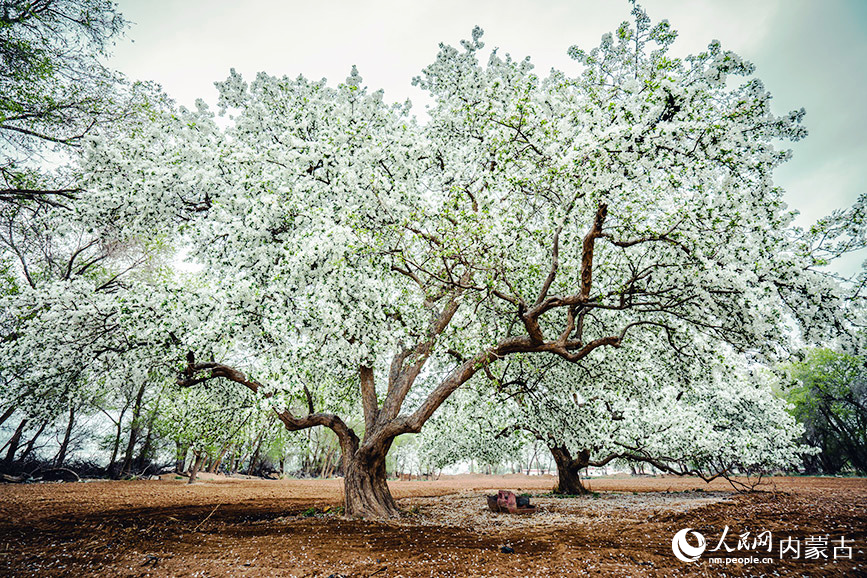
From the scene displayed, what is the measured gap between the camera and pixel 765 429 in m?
22.3

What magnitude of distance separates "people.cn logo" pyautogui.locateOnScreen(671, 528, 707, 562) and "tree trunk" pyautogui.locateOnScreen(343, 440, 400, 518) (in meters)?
7.06

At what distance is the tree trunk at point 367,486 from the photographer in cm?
1054

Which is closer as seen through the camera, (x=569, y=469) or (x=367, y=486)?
(x=367, y=486)

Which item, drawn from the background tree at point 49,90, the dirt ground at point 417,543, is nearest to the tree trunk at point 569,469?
the dirt ground at point 417,543

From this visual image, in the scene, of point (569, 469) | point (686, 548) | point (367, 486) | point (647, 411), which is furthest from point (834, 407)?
point (367, 486)

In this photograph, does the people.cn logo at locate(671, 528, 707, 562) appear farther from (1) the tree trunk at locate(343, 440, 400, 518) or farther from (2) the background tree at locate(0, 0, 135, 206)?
(2) the background tree at locate(0, 0, 135, 206)

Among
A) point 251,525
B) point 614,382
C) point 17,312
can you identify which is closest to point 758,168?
point 614,382

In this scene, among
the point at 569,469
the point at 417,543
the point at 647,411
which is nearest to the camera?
the point at 417,543

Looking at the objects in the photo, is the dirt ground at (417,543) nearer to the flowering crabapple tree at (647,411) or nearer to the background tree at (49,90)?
the flowering crabapple tree at (647,411)

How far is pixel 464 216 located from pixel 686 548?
24.3 ft

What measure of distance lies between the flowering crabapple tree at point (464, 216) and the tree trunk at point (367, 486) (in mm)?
51

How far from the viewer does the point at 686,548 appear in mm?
6422

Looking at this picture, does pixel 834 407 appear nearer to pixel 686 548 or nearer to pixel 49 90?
pixel 686 548

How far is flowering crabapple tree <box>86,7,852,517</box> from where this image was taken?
7.42m
